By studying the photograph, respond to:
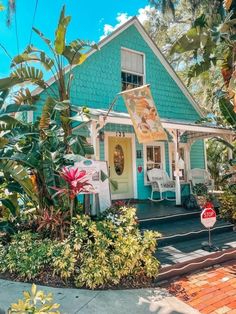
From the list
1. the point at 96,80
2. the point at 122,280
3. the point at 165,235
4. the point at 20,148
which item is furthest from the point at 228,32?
the point at 122,280

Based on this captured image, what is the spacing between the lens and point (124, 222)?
5125 millimetres

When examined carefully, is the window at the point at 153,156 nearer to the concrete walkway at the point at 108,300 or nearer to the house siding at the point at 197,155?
the house siding at the point at 197,155

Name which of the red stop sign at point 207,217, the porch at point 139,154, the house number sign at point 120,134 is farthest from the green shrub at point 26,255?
the house number sign at point 120,134

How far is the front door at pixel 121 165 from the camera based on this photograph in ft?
32.6

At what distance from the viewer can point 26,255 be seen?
15.4ft

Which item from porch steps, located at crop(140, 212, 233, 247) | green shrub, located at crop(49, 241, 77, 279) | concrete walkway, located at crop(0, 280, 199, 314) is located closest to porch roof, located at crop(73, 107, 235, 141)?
porch steps, located at crop(140, 212, 233, 247)

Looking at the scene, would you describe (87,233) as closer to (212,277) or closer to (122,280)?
(122,280)

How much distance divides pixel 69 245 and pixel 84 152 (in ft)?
5.79

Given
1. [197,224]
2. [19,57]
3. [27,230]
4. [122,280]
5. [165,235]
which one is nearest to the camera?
[122,280]

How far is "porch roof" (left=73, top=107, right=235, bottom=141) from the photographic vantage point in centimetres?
684

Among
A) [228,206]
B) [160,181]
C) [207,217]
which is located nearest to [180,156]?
[160,181]

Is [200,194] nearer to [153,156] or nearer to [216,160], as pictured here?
[153,156]

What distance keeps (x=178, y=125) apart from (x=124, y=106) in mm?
2350

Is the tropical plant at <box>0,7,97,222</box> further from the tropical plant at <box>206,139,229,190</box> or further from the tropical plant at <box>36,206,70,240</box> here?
the tropical plant at <box>206,139,229,190</box>
